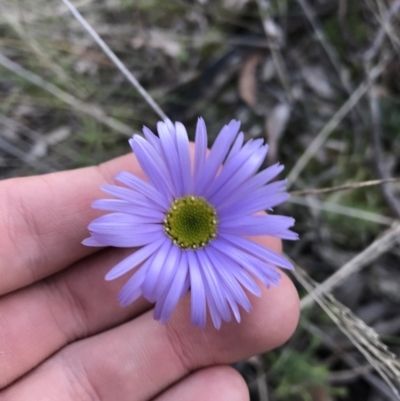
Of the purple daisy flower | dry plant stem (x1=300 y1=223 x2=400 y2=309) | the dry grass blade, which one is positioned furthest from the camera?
dry plant stem (x1=300 y1=223 x2=400 y2=309)

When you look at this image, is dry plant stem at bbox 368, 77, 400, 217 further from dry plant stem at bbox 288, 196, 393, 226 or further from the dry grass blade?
the dry grass blade

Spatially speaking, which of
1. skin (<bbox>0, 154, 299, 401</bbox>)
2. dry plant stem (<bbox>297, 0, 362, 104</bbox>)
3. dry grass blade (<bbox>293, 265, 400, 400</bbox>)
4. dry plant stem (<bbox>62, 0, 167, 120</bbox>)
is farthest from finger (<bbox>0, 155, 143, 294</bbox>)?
dry plant stem (<bbox>297, 0, 362, 104</bbox>)

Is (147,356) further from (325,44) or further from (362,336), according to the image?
(325,44)

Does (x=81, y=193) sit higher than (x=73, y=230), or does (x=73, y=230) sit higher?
(x=81, y=193)

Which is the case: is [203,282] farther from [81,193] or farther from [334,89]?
[334,89]

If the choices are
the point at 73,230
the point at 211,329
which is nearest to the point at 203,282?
the point at 211,329

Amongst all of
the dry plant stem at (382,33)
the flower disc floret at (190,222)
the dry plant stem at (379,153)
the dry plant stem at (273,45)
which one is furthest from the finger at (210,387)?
the dry plant stem at (382,33)
